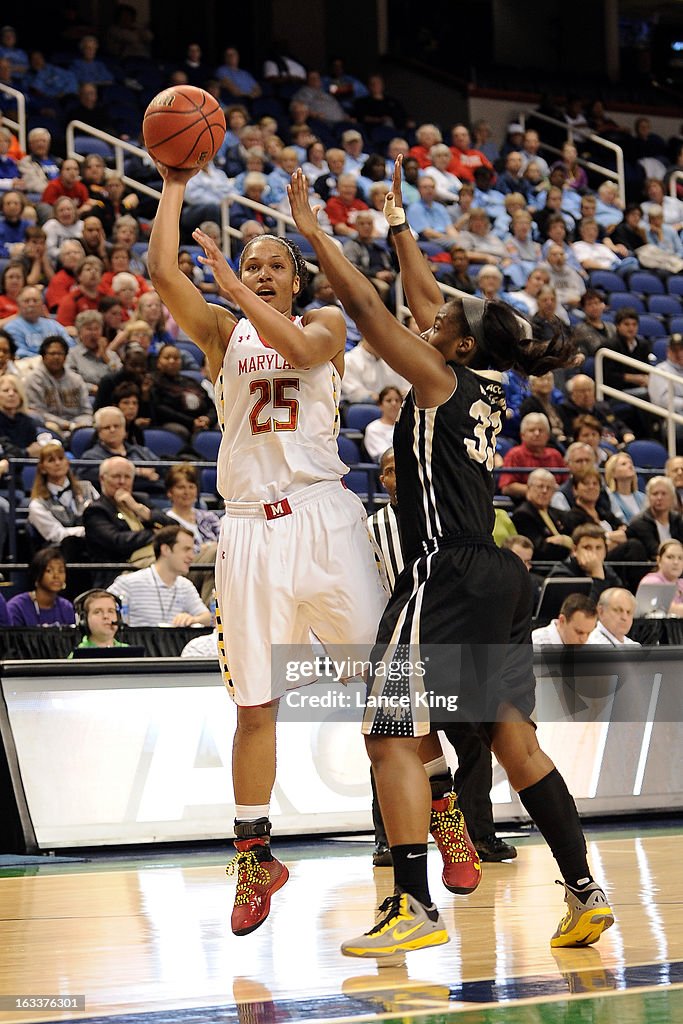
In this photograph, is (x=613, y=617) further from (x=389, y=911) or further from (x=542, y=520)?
(x=389, y=911)

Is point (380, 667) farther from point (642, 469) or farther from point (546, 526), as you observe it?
point (642, 469)

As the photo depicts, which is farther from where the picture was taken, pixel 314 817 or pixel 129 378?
pixel 129 378

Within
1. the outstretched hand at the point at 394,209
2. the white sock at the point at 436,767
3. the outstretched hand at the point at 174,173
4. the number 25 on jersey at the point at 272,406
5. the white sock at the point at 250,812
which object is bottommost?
the white sock at the point at 250,812

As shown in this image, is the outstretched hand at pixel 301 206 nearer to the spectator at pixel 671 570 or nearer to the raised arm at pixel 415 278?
the raised arm at pixel 415 278

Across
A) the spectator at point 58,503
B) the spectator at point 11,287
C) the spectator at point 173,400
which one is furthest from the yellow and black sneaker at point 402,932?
the spectator at point 11,287

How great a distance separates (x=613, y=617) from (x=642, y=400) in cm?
618

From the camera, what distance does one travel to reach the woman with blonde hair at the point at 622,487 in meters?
11.9

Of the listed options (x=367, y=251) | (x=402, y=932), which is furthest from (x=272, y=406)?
(x=367, y=251)

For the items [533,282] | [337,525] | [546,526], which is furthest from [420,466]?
[533,282]

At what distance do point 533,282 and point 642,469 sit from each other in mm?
2822

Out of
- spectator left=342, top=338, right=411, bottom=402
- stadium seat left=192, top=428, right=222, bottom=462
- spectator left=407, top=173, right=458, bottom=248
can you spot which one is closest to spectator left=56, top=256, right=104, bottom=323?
stadium seat left=192, top=428, right=222, bottom=462

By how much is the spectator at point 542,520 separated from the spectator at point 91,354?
3.38m

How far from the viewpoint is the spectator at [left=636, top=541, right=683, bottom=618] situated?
10.2 metres

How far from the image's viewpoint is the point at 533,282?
50.0ft
